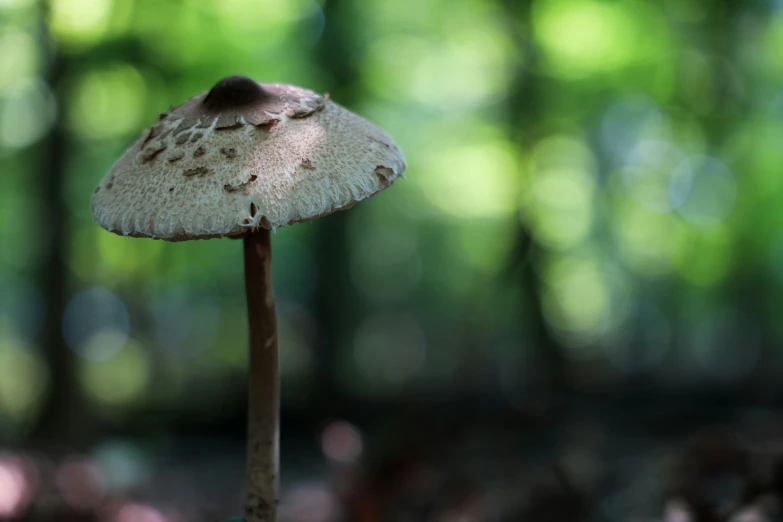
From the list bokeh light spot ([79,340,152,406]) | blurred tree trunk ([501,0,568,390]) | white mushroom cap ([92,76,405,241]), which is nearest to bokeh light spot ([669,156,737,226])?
blurred tree trunk ([501,0,568,390])

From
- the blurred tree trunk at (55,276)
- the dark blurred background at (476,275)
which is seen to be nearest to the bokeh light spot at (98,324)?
the dark blurred background at (476,275)

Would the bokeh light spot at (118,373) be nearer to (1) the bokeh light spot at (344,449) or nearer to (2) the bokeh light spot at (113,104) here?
(2) the bokeh light spot at (113,104)

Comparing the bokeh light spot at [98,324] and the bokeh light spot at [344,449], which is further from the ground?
the bokeh light spot at [98,324]

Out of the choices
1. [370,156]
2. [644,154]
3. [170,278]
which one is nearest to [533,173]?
[644,154]

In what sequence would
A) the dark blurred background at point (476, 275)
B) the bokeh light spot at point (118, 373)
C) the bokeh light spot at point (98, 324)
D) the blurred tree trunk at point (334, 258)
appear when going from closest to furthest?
the dark blurred background at point (476, 275)
the blurred tree trunk at point (334, 258)
the bokeh light spot at point (98, 324)
the bokeh light spot at point (118, 373)

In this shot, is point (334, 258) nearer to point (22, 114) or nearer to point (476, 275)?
point (22, 114)

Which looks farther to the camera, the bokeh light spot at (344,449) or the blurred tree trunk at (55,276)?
the blurred tree trunk at (55,276)

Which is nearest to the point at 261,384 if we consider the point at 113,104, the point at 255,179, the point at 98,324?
the point at 255,179
